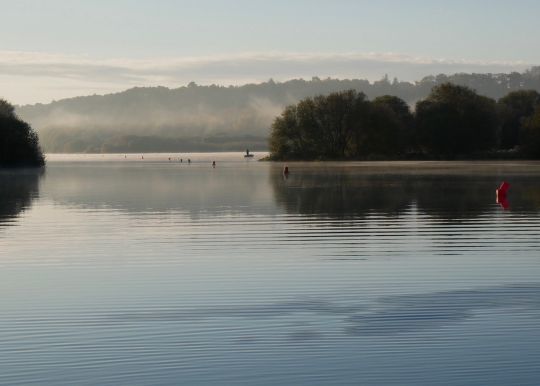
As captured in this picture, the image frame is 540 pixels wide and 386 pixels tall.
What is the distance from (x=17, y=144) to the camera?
5359 inches

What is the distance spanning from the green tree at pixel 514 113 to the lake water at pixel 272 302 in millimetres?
142595

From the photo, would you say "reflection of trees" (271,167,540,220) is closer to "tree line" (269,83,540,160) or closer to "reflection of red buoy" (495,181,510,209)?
"reflection of red buoy" (495,181,510,209)

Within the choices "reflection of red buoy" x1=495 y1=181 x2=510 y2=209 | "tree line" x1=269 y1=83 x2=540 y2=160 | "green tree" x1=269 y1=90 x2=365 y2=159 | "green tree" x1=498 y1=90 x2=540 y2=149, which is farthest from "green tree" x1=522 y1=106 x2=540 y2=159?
"reflection of red buoy" x1=495 y1=181 x2=510 y2=209

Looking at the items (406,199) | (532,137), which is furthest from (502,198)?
(532,137)

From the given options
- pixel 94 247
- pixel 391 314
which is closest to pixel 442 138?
pixel 94 247

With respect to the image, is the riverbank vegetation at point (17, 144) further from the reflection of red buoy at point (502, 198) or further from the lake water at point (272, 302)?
the lake water at point (272, 302)

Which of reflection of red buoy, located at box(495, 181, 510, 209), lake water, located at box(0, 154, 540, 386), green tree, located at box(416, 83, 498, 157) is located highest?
green tree, located at box(416, 83, 498, 157)

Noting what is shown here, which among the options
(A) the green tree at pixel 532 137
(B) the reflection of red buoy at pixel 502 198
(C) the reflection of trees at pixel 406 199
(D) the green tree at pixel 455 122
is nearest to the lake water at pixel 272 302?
(C) the reflection of trees at pixel 406 199

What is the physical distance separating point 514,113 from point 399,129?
3711 centimetres

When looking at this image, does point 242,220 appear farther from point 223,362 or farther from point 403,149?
point 403,149

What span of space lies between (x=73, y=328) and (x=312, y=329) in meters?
4.23

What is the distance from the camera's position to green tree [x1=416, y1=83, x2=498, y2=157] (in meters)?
155

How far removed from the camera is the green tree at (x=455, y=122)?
15488cm

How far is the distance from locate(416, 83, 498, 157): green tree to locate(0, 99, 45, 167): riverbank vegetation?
6499 centimetres
